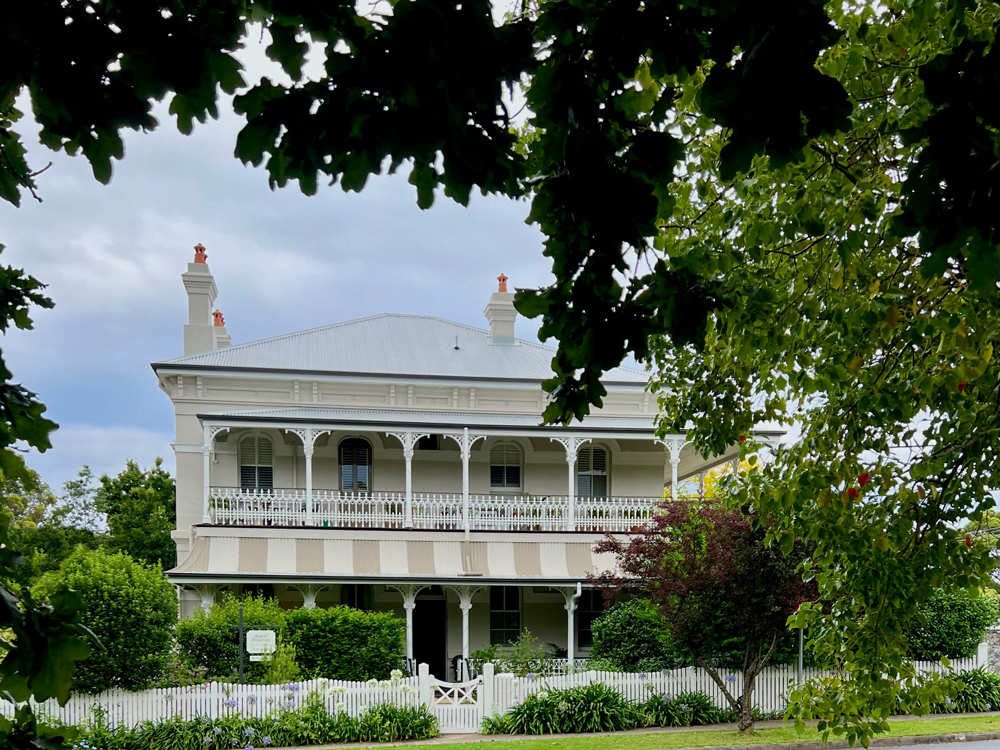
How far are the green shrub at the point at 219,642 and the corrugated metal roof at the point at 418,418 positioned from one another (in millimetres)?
5862

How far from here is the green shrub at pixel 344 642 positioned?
60.5 feet

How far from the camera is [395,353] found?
27203mm

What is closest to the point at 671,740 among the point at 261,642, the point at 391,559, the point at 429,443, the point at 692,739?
the point at 692,739

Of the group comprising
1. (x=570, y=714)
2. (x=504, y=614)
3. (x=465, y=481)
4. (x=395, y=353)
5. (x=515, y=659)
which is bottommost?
(x=570, y=714)

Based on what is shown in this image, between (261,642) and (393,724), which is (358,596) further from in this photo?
(393,724)

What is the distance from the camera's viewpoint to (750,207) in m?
5.64

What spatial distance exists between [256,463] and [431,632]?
6463 mm

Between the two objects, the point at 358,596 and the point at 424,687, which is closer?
the point at 424,687

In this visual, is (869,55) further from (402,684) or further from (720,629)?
(402,684)

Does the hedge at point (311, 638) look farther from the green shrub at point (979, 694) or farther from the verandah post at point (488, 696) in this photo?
the green shrub at point (979, 694)

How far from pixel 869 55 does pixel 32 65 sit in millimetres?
4691

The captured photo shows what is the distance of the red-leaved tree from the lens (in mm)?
15609

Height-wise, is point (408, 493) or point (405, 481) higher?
point (405, 481)

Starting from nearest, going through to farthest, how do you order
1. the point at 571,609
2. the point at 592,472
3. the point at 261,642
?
1. the point at 261,642
2. the point at 571,609
3. the point at 592,472
